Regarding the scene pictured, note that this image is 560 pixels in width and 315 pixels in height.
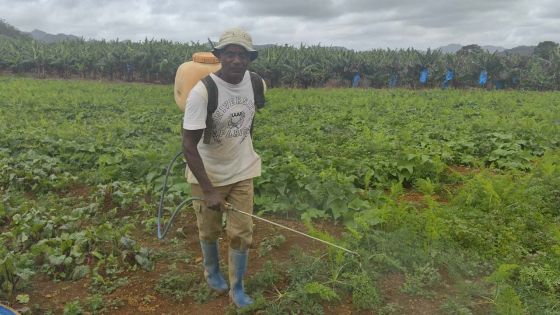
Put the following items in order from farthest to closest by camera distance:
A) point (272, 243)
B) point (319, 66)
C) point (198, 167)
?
1. point (319, 66)
2. point (272, 243)
3. point (198, 167)

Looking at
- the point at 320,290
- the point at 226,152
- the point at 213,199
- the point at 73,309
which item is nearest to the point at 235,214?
the point at 213,199

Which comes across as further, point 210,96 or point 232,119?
point 232,119

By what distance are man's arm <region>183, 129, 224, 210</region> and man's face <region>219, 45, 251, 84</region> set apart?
A: 0.43m

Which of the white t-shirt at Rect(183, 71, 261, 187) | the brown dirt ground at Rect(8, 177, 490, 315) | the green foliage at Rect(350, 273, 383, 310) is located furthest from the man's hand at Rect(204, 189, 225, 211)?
the green foliage at Rect(350, 273, 383, 310)

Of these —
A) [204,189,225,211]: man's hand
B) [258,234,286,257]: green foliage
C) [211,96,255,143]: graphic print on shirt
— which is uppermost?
[211,96,255,143]: graphic print on shirt

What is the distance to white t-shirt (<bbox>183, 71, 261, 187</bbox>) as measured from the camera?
320 centimetres

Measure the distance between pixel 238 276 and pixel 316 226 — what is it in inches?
62.7

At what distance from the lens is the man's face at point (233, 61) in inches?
122

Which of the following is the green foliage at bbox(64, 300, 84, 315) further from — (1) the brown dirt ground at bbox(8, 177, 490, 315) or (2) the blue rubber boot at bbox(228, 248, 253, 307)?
(2) the blue rubber boot at bbox(228, 248, 253, 307)

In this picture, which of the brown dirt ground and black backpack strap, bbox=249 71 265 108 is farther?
the brown dirt ground

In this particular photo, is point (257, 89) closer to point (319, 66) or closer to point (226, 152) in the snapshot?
point (226, 152)

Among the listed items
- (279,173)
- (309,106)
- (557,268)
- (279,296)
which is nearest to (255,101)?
(279,296)

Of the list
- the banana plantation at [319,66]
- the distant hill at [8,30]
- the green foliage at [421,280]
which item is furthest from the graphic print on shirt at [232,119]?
the distant hill at [8,30]

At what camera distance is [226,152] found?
336 cm
